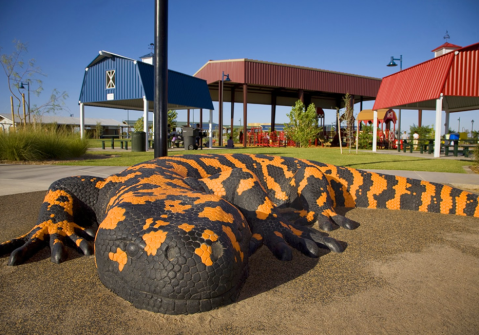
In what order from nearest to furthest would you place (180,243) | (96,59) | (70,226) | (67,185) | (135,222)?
1. (180,243)
2. (135,222)
3. (70,226)
4. (67,185)
5. (96,59)

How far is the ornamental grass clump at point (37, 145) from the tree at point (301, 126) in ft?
61.1

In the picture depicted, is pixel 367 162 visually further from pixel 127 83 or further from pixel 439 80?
pixel 127 83

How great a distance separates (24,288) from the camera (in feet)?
6.87

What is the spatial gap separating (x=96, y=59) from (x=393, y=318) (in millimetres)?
22896

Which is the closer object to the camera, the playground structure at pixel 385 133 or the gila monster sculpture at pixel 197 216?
the gila monster sculpture at pixel 197 216

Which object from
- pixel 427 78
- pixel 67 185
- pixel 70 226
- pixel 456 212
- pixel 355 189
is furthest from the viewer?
pixel 427 78

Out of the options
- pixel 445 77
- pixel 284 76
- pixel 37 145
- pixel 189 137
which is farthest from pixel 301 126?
pixel 37 145

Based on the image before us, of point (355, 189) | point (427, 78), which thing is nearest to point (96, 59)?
point (427, 78)

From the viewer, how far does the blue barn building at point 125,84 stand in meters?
19.2

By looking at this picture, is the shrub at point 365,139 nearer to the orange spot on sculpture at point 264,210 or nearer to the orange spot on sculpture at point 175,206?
the orange spot on sculpture at point 264,210

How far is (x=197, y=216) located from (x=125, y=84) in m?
20.0

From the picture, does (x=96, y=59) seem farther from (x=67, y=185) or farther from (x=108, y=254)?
(x=108, y=254)

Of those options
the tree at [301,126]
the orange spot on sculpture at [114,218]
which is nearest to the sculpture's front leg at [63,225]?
the orange spot on sculpture at [114,218]

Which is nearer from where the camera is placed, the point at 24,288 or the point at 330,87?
the point at 24,288
